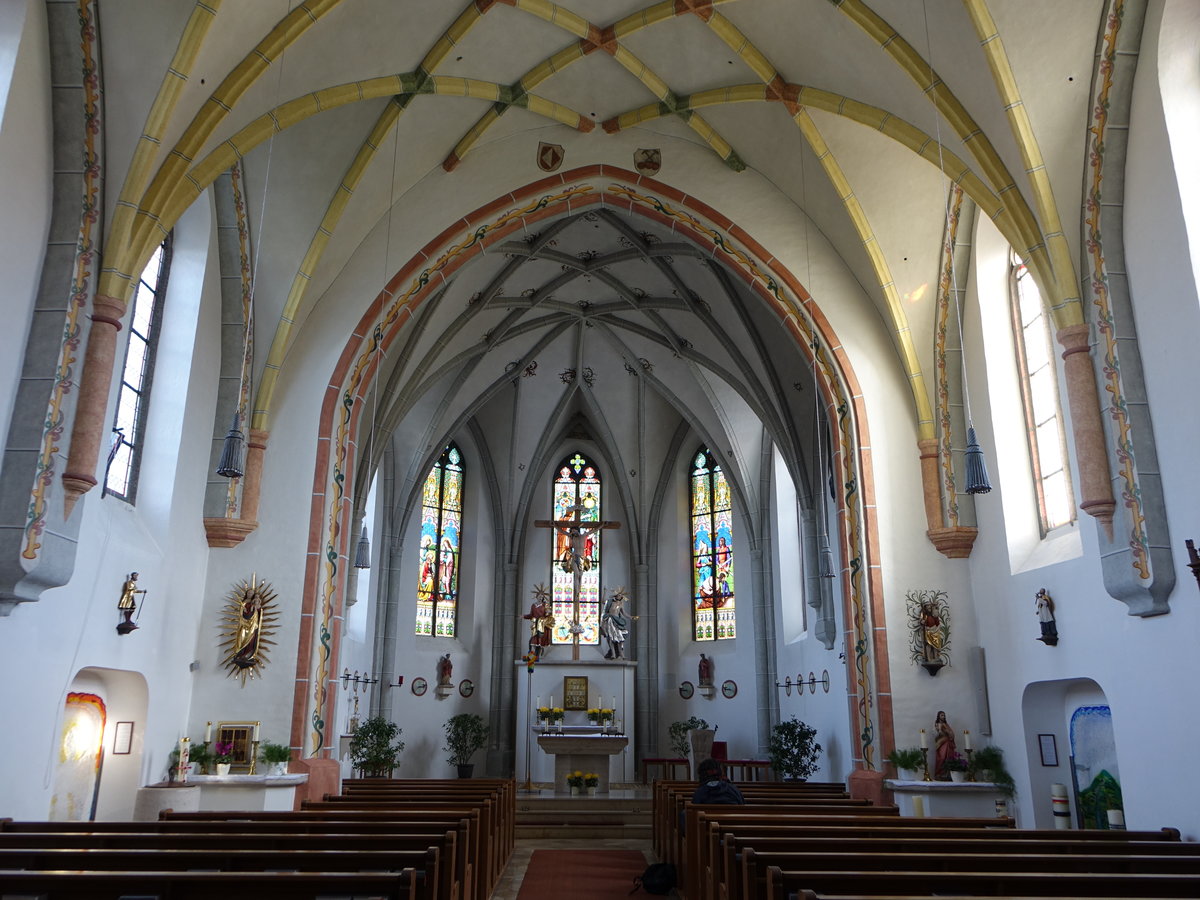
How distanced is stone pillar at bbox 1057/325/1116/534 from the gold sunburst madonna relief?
9636 millimetres

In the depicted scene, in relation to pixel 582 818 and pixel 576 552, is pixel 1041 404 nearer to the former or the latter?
pixel 582 818

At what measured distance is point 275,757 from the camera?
11672 mm

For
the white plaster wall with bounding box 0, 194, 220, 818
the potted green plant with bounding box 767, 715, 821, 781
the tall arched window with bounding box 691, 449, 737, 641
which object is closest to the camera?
the white plaster wall with bounding box 0, 194, 220, 818

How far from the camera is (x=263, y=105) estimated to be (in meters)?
10.8

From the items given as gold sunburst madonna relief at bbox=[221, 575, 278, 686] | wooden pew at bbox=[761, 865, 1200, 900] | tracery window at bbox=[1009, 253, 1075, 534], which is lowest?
wooden pew at bbox=[761, 865, 1200, 900]

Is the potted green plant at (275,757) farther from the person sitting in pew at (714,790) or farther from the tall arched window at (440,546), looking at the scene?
the tall arched window at (440,546)

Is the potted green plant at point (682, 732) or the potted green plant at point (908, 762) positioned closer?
the potted green plant at point (908, 762)

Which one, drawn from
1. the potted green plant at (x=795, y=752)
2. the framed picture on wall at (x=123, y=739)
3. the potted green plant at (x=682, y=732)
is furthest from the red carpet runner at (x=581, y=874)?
the potted green plant at (x=682, y=732)

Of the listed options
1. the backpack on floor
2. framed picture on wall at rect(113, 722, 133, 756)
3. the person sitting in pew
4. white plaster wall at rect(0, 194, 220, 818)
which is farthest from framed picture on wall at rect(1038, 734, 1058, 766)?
framed picture on wall at rect(113, 722, 133, 756)

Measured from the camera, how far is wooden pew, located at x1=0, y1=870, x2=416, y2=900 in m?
4.78

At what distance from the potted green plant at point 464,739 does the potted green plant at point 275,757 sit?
1041 centimetres

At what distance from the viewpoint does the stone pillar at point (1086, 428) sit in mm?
9312

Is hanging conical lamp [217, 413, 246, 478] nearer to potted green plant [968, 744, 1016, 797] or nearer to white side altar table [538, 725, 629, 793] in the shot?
potted green plant [968, 744, 1016, 797]

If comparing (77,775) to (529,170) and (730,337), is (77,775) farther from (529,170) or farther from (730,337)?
(730,337)
